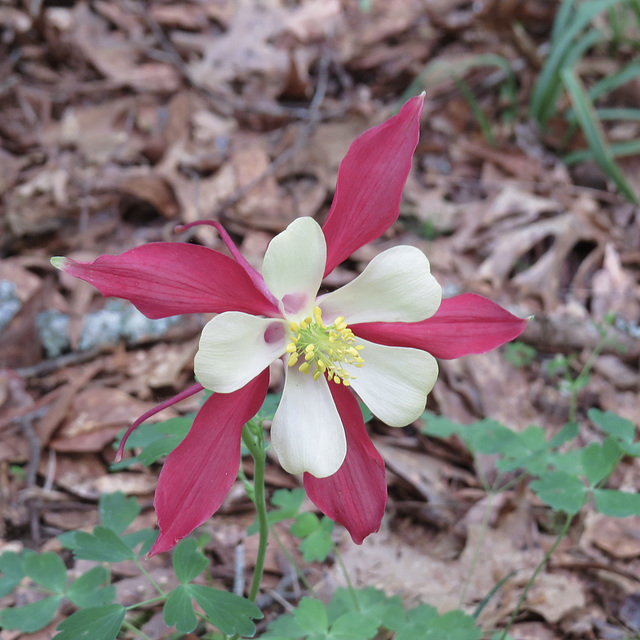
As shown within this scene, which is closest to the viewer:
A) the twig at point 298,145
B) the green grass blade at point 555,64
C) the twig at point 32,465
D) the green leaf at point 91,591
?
the green leaf at point 91,591

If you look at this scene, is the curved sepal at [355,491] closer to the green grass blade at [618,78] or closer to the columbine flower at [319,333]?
the columbine flower at [319,333]

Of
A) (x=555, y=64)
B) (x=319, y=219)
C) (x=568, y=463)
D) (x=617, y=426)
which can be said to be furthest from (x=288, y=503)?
(x=555, y=64)

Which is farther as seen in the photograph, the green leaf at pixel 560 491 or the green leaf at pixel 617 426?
the green leaf at pixel 617 426

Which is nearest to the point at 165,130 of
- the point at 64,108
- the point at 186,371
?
the point at 64,108

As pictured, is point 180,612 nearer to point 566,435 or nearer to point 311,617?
point 311,617

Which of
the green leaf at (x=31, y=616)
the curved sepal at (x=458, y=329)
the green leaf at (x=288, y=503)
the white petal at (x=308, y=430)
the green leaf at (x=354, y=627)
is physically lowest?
the green leaf at (x=31, y=616)

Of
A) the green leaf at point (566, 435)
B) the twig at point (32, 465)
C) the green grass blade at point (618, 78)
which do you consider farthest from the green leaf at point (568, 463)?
the green grass blade at point (618, 78)

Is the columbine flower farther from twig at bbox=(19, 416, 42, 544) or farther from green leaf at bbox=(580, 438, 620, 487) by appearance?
twig at bbox=(19, 416, 42, 544)

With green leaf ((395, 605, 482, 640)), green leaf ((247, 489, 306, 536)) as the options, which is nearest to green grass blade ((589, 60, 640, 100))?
green leaf ((247, 489, 306, 536))
